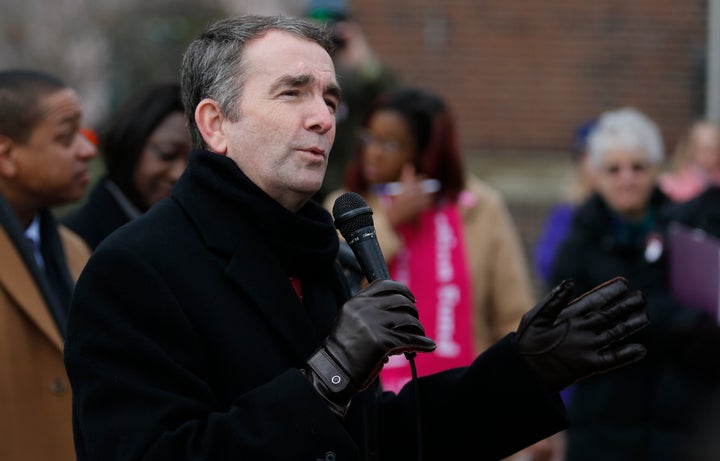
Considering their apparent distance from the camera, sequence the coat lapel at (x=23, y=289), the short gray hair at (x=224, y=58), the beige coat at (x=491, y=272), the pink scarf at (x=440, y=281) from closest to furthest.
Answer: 1. the short gray hair at (x=224, y=58)
2. the coat lapel at (x=23, y=289)
3. the pink scarf at (x=440, y=281)
4. the beige coat at (x=491, y=272)

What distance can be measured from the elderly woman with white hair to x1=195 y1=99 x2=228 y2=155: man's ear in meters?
2.95

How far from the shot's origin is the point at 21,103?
4.39 metres

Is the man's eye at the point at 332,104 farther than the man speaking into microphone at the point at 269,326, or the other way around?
the man's eye at the point at 332,104

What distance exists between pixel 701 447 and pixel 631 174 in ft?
4.57

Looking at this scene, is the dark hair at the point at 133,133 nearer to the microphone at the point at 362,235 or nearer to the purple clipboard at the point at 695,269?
the purple clipboard at the point at 695,269

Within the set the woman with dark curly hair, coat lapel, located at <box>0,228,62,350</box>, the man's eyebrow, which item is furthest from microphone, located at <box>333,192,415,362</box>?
the woman with dark curly hair

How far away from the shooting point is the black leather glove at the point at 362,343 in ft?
8.09

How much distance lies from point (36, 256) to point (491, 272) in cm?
238

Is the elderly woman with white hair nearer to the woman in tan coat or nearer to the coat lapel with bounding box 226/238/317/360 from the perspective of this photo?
the woman in tan coat

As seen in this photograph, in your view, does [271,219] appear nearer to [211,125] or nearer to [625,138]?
[211,125]

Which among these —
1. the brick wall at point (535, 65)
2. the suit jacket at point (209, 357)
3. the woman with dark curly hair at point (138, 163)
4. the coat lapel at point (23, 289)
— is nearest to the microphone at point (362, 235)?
the suit jacket at point (209, 357)

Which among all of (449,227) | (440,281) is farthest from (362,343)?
(449,227)

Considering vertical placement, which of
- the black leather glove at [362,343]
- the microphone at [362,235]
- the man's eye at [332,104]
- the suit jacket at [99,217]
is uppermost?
the man's eye at [332,104]

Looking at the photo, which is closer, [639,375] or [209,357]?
[209,357]
